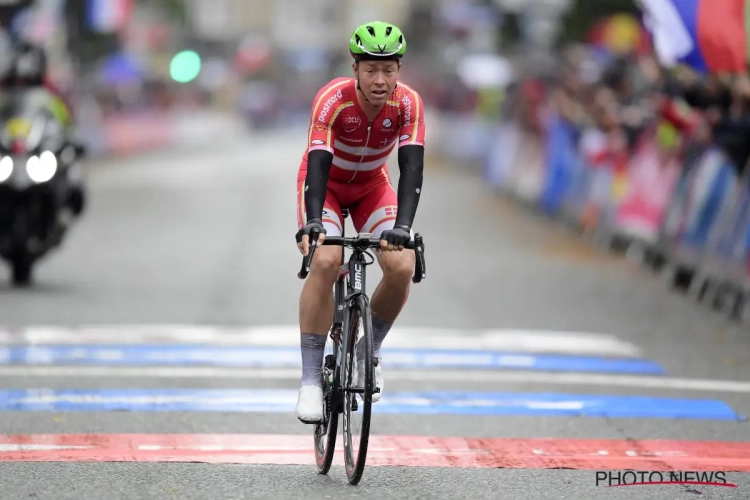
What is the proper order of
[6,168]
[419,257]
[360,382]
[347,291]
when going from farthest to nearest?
Result: [6,168], [347,291], [419,257], [360,382]

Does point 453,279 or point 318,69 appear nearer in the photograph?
point 453,279

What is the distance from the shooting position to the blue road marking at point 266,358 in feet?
34.5

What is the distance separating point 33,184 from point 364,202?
7.19 metres

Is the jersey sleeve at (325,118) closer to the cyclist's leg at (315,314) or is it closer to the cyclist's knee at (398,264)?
the cyclist's leg at (315,314)

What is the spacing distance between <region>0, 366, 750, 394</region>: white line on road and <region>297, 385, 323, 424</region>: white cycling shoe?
2869 millimetres

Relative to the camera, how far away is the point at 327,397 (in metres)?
7.05

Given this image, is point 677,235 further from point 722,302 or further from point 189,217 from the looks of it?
point 189,217

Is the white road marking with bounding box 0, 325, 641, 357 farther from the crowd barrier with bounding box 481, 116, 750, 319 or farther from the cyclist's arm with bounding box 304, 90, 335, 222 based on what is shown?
the cyclist's arm with bounding box 304, 90, 335, 222

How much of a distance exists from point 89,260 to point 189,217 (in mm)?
5860

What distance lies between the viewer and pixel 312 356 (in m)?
7.18

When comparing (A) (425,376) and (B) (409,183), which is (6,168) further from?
(B) (409,183)

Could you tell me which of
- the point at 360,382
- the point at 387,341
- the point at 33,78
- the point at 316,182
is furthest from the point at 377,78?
the point at 33,78

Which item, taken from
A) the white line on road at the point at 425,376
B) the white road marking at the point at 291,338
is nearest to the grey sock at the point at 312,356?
the white line on road at the point at 425,376

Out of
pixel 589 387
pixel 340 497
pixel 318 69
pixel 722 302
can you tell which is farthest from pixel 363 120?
pixel 318 69
